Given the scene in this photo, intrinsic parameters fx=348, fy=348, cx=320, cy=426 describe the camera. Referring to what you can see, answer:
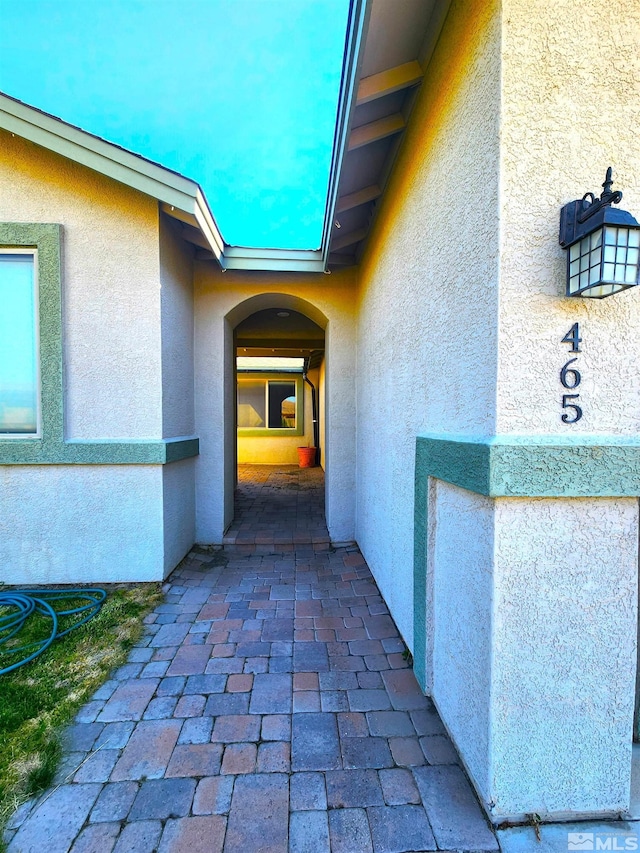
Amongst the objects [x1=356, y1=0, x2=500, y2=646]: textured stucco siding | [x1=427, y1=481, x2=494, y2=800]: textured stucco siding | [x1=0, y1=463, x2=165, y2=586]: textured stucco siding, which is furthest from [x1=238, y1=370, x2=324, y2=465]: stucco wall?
[x1=427, y1=481, x2=494, y2=800]: textured stucco siding

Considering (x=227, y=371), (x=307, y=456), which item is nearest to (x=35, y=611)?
(x=227, y=371)

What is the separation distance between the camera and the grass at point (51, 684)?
1777 mm

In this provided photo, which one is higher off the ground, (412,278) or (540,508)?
(412,278)

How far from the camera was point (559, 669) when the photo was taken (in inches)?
60.7

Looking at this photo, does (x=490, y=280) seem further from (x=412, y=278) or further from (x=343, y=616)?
(x=343, y=616)

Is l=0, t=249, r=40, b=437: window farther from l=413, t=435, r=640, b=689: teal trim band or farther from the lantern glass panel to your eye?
the lantern glass panel

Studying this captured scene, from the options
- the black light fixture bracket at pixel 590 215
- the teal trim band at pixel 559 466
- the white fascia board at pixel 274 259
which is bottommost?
the teal trim band at pixel 559 466

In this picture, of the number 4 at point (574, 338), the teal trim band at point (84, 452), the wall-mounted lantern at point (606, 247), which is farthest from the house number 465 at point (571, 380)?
the teal trim band at point (84, 452)

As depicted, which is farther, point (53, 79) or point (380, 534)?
point (53, 79)

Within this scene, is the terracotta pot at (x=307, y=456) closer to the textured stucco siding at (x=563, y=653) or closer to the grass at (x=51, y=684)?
the grass at (x=51, y=684)

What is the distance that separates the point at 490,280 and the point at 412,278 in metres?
1.11

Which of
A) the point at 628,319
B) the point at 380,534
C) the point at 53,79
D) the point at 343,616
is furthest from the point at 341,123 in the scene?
the point at 53,79

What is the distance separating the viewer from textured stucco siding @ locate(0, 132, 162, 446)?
3.56 meters

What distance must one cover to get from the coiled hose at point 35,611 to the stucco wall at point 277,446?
8.53m
